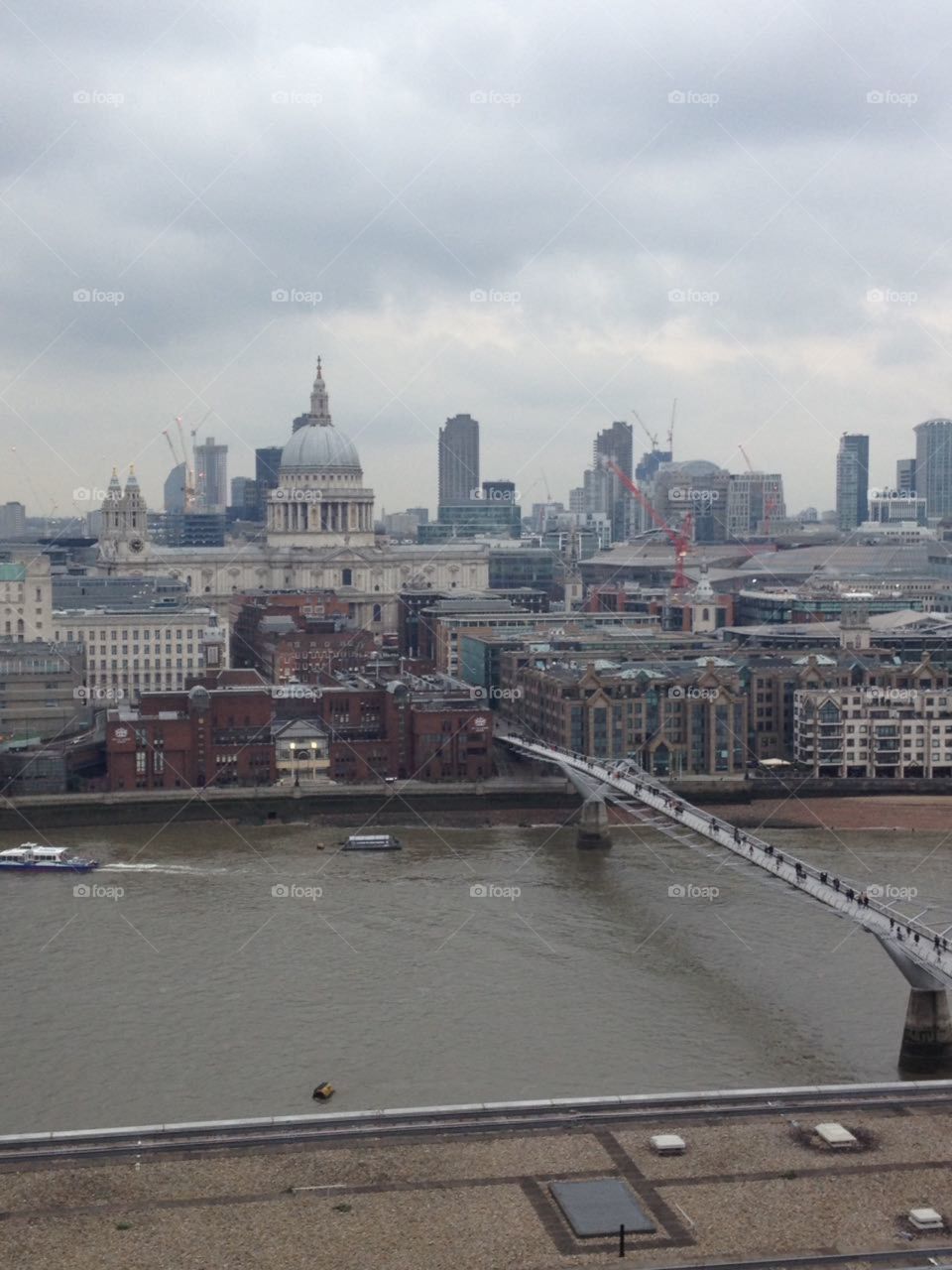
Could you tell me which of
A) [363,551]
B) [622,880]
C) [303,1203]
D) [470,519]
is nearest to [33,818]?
[622,880]

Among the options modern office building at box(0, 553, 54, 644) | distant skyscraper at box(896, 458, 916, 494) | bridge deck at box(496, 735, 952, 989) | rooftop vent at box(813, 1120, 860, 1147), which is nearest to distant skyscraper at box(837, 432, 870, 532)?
distant skyscraper at box(896, 458, 916, 494)

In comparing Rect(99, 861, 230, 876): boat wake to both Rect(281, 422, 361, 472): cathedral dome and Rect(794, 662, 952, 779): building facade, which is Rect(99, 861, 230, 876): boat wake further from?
Rect(281, 422, 361, 472): cathedral dome

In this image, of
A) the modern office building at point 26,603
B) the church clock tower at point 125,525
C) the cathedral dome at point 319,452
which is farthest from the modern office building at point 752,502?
the modern office building at point 26,603

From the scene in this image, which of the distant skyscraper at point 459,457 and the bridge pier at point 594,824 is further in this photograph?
the distant skyscraper at point 459,457

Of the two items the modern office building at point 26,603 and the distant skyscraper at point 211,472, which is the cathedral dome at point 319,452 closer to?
the modern office building at point 26,603

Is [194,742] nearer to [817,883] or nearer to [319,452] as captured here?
[817,883]

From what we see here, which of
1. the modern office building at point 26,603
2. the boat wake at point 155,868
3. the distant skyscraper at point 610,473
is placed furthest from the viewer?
the distant skyscraper at point 610,473
